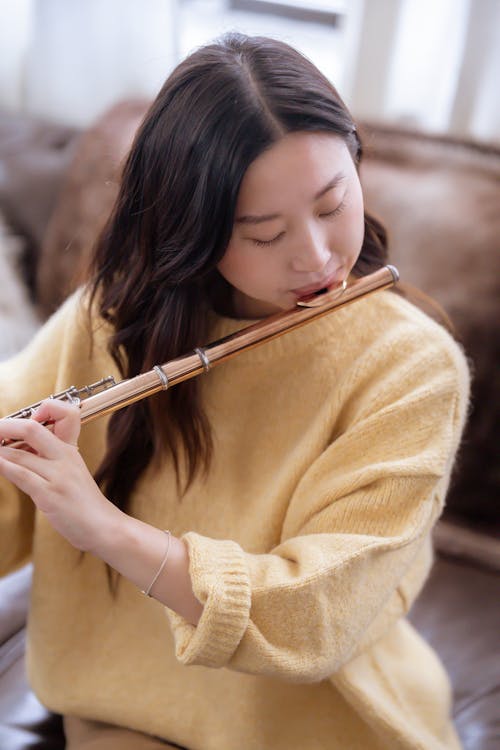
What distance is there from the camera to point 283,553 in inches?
32.4

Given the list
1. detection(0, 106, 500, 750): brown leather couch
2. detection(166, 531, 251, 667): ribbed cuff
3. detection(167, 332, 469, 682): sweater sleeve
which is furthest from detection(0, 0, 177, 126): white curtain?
detection(166, 531, 251, 667): ribbed cuff

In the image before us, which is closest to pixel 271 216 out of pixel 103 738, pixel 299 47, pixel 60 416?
pixel 60 416

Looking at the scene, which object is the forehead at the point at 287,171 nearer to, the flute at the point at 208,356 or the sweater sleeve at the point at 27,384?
the flute at the point at 208,356

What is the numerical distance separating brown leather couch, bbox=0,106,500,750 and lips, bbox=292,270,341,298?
371mm

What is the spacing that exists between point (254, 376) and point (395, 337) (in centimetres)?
16

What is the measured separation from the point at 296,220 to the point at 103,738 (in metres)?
0.61

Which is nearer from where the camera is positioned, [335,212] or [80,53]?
[335,212]

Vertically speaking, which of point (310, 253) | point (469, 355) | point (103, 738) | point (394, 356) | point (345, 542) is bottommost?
point (103, 738)

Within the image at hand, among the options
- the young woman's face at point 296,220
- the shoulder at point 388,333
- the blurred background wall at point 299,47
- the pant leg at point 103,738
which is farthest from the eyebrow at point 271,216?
the blurred background wall at point 299,47

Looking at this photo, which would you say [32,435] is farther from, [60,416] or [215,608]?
[215,608]

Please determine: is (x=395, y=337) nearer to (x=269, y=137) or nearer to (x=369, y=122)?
(x=269, y=137)

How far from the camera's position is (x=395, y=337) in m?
0.89

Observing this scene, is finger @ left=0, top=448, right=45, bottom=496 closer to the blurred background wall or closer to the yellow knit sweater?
the yellow knit sweater

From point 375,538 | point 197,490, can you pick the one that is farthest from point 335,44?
point 375,538
